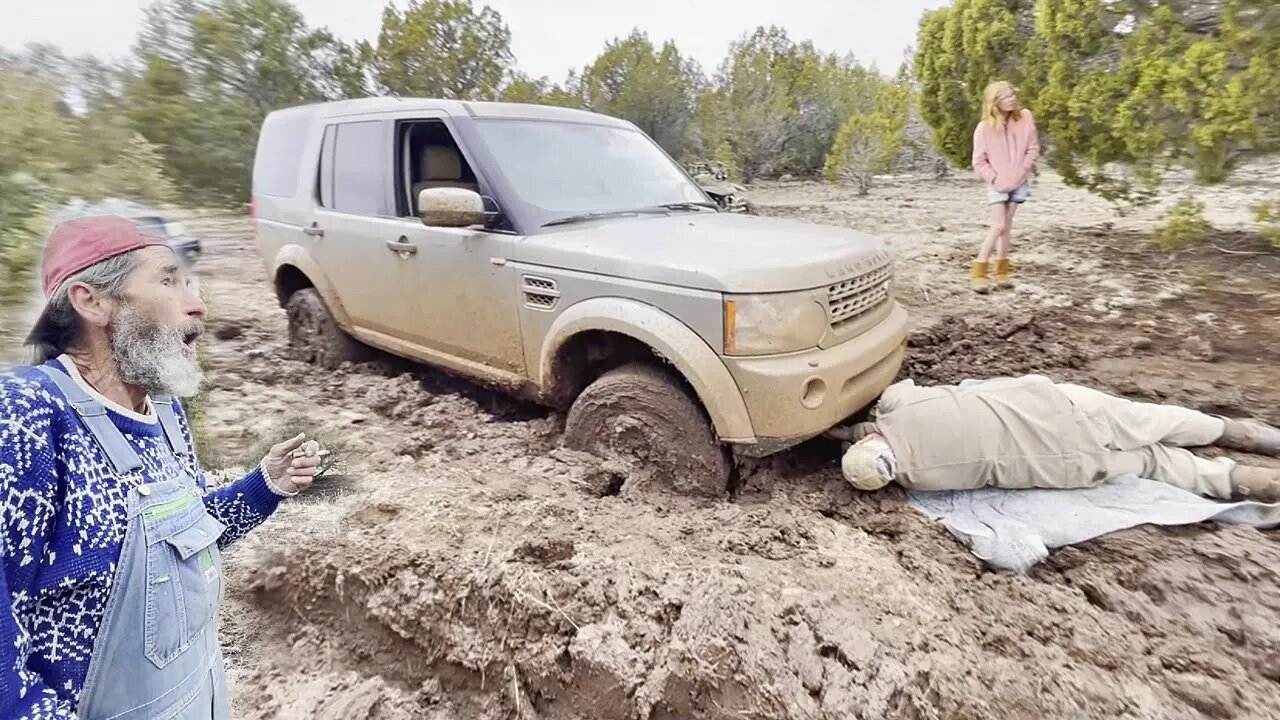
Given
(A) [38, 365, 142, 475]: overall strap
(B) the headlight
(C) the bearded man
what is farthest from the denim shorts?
(A) [38, 365, 142, 475]: overall strap

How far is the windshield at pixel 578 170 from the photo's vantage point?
11.0 ft

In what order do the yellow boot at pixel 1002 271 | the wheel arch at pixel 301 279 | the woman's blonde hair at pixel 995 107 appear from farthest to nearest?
the yellow boot at pixel 1002 271
the woman's blonde hair at pixel 995 107
the wheel arch at pixel 301 279

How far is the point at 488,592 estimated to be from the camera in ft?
7.21

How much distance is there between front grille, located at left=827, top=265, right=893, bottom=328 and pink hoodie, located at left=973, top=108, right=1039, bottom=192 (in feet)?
12.8

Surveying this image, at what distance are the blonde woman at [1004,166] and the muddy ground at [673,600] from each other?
2925 mm

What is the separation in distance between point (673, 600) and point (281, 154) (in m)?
3.94

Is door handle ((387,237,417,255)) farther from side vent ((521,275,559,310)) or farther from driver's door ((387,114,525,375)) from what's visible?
side vent ((521,275,559,310))

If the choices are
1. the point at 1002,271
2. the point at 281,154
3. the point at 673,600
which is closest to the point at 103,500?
the point at 673,600

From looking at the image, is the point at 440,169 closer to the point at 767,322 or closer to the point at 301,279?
the point at 301,279

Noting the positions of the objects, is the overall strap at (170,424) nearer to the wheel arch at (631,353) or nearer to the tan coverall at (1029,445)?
the wheel arch at (631,353)

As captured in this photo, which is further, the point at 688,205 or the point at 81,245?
the point at 688,205

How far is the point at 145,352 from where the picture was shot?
1.10 meters

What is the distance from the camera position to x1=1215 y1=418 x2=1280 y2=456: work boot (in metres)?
2.96

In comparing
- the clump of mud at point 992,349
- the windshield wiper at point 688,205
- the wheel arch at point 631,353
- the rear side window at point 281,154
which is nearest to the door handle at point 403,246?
the wheel arch at point 631,353
